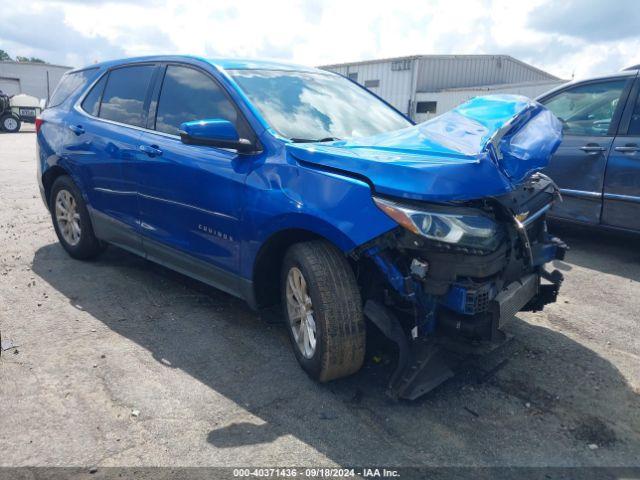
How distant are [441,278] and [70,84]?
178 inches

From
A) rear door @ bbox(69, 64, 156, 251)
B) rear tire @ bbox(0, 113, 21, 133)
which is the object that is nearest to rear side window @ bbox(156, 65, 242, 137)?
rear door @ bbox(69, 64, 156, 251)

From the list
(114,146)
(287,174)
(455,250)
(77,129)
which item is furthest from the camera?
(77,129)

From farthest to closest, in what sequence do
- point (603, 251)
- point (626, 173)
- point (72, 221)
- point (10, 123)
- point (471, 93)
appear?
point (10, 123) < point (471, 93) < point (603, 251) < point (72, 221) < point (626, 173)

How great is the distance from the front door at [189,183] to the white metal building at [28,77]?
1550 inches

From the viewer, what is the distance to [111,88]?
4785 mm

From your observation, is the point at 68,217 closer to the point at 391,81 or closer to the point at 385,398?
the point at 385,398

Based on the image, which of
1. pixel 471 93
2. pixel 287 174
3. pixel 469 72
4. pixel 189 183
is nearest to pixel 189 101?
pixel 189 183

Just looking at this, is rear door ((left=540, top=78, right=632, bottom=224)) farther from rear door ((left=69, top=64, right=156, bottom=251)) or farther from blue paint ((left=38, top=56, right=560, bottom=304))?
rear door ((left=69, top=64, right=156, bottom=251))

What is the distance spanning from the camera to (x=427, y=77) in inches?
904

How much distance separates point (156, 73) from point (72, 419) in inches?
107

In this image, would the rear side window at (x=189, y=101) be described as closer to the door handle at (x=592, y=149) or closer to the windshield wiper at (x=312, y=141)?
the windshield wiper at (x=312, y=141)

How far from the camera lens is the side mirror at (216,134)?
127 inches

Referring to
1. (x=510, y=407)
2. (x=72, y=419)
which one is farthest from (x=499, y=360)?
(x=72, y=419)

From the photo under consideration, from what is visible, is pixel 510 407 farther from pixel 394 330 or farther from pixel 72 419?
pixel 72 419
